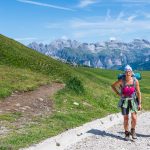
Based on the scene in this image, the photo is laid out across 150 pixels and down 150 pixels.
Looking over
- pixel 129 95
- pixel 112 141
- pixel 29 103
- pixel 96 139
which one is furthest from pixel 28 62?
pixel 112 141

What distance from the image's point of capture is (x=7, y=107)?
25.5 metres

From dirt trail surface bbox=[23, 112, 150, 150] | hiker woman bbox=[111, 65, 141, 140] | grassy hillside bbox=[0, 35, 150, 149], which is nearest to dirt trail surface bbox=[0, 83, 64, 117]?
grassy hillside bbox=[0, 35, 150, 149]

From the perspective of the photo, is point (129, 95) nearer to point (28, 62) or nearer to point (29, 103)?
point (29, 103)

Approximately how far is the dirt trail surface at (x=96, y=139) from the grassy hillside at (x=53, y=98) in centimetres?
94

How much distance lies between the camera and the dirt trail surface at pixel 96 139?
55.2 feet

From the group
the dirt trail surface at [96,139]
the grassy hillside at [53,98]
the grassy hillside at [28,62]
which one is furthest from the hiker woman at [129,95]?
the grassy hillside at [28,62]

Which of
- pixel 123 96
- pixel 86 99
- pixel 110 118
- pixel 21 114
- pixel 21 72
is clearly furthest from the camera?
pixel 21 72

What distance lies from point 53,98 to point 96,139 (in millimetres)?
11098

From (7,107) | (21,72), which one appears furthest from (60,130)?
(21,72)

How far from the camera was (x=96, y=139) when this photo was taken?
1888 cm

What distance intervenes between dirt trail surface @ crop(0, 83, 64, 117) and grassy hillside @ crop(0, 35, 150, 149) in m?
0.58

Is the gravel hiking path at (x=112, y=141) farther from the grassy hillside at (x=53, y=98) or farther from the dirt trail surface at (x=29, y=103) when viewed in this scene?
the dirt trail surface at (x=29, y=103)

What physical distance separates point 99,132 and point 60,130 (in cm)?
192

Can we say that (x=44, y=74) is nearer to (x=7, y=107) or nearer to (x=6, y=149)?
(x=7, y=107)
